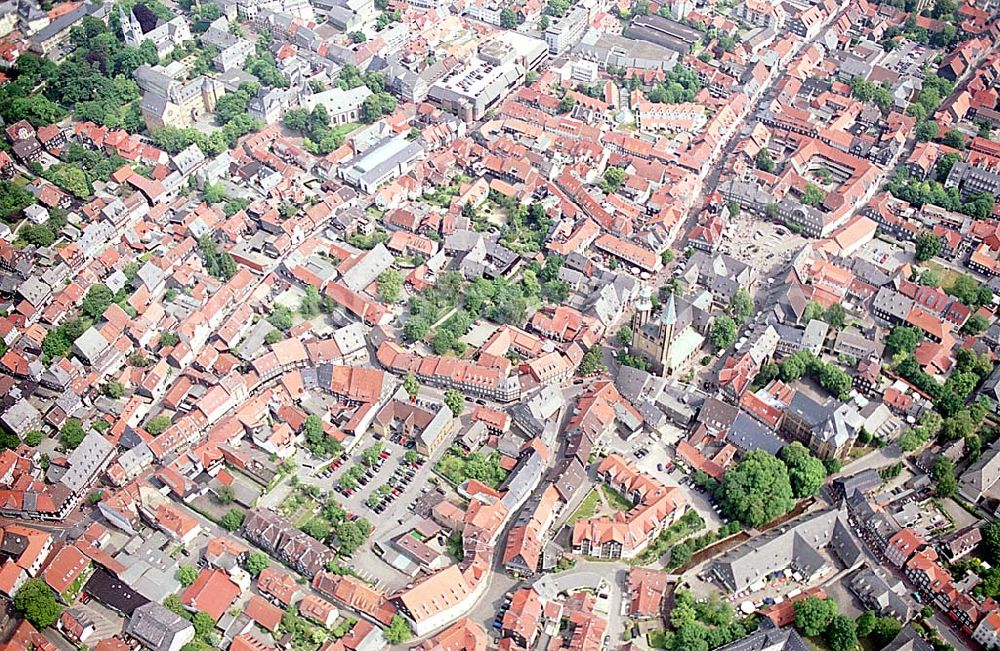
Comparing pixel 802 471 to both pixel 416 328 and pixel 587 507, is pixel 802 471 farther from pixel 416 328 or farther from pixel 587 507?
→ pixel 416 328

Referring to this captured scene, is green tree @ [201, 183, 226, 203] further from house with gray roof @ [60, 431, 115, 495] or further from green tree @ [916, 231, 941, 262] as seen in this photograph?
green tree @ [916, 231, 941, 262]

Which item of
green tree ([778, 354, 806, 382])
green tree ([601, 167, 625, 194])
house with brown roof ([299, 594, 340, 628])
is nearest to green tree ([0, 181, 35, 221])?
house with brown roof ([299, 594, 340, 628])

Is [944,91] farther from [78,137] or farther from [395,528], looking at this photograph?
[78,137]

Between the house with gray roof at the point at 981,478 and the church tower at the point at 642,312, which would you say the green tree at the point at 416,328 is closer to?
the church tower at the point at 642,312

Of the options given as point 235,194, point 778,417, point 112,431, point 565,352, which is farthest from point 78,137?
point 778,417

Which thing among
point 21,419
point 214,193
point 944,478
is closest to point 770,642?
point 944,478
